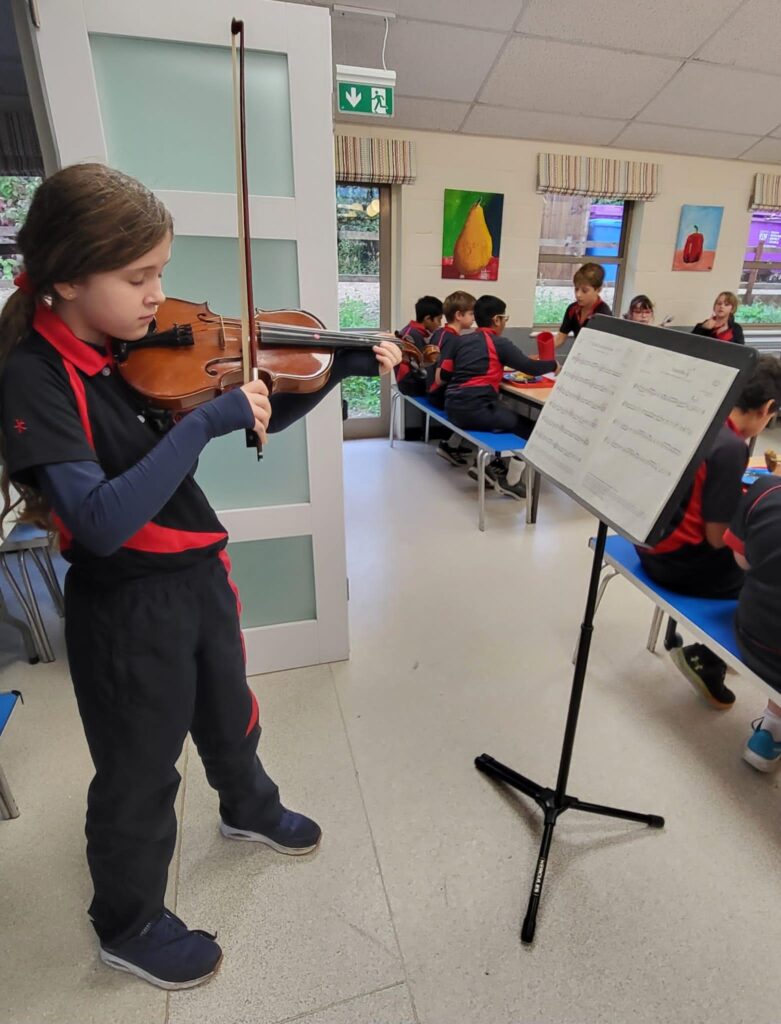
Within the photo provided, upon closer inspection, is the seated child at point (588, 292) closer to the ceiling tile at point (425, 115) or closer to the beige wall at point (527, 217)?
the beige wall at point (527, 217)

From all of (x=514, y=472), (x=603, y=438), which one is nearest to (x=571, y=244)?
(x=514, y=472)

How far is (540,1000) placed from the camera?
104cm

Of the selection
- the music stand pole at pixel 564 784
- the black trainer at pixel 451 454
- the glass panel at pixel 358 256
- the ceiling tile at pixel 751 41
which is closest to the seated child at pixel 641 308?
the ceiling tile at pixel 751 41

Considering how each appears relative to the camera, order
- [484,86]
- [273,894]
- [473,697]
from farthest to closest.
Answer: [484,86] < [473,697] < [273,894]

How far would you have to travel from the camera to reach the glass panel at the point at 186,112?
1.33m

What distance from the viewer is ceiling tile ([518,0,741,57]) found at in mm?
2873

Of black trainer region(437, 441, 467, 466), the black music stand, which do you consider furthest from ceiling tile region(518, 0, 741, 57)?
the black music stand

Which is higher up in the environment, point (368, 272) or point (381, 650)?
point (368, 272)

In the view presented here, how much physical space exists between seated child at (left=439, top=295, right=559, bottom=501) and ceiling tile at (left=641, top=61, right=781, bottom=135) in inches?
73.8

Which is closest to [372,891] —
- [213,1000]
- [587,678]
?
[213,1000]

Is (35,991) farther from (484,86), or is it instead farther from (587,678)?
(484,86)

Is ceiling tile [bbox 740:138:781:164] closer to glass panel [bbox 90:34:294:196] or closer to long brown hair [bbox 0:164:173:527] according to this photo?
glass panel [bbox 90:34:294:196]

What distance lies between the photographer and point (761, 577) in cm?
130

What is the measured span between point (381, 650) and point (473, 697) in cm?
39
